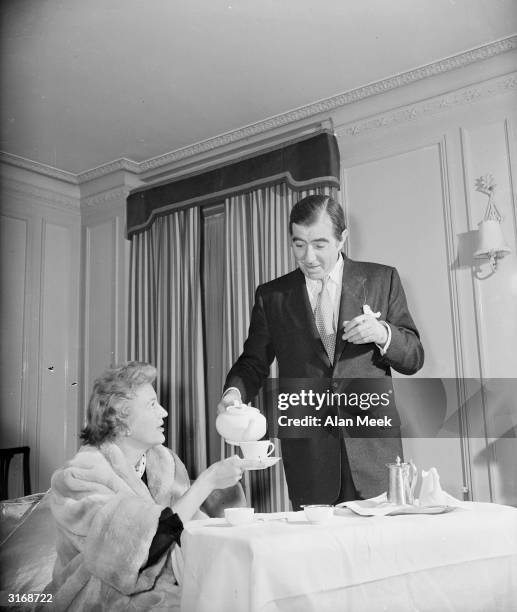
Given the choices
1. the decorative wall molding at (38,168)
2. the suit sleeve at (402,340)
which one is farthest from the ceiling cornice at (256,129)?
the suit sleeve at (402,340)

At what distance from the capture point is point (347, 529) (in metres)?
1.53

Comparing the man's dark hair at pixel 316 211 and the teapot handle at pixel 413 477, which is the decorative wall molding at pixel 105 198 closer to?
A: the man's dark hair at pixel 316 211

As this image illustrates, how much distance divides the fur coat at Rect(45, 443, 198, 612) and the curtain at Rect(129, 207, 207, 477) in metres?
0.33

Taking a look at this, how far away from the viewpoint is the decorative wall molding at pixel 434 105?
202cm

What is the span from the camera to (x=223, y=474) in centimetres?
204

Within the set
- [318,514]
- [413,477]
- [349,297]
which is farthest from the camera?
[349,297]

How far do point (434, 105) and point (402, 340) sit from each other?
79 centimetres

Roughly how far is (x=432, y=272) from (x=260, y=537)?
3.52 feet

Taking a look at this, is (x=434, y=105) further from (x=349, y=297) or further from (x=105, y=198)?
(x=105, y=198)

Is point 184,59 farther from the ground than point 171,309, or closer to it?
farther from the ground

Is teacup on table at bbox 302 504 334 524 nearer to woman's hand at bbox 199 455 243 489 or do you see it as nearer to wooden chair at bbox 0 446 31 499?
woman's hand at bbox 199 455 243 489

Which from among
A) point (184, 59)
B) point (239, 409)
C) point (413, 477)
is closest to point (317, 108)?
point (184, 59)

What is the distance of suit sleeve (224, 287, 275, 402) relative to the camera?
2.23 meters

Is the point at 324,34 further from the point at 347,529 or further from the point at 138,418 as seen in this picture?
the point at 347,529
